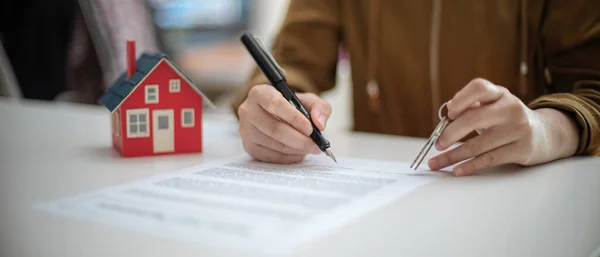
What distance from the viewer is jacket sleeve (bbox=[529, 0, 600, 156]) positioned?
71cm

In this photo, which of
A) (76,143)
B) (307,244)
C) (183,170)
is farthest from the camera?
(76,143)

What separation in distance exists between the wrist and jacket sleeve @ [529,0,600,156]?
0.04 ft

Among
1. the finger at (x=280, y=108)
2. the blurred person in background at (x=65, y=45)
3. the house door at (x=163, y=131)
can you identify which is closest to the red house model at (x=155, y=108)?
the house door at (x=163, y=131)

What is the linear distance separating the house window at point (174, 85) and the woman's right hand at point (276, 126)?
0.09 metres

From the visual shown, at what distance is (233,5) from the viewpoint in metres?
2.80

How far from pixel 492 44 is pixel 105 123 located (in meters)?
0.70

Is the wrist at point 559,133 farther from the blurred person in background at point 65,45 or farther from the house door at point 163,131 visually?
the blurred person in background at point 65,45

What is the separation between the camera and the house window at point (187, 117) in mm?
770

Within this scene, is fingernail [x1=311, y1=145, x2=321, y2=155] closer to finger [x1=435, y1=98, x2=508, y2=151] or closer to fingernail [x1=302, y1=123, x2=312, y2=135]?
fingernail [x1=302, y1=123, x2=312, y2=135]

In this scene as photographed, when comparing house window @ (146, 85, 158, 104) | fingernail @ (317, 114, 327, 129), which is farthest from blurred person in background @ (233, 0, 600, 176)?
house window @ (146, 85, 158, 104)

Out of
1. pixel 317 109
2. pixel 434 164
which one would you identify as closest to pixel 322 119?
pixel 317 109

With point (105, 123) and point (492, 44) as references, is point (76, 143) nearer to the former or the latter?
point (105, 123)

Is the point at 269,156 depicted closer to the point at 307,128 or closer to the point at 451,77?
the point at 307,128

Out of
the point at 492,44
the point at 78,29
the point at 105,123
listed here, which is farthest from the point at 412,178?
the point at 78,29
